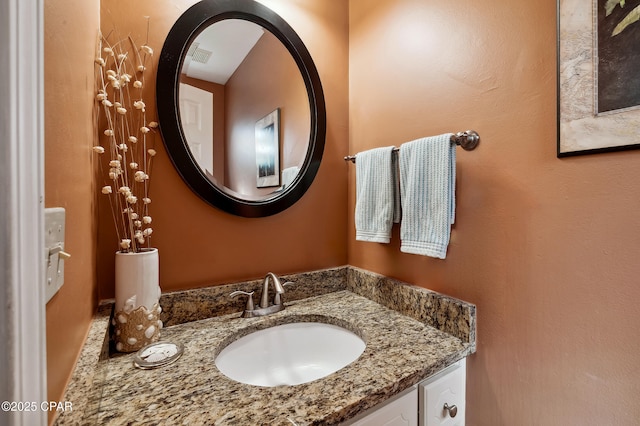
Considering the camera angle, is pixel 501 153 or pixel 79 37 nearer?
pixel 79 37

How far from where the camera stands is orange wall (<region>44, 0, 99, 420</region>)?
44 centimetres

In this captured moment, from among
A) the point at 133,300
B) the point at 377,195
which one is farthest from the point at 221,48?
the point at 133,300

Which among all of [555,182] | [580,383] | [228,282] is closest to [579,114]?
[555,182]

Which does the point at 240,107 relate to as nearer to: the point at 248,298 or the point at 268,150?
the point at 268,150

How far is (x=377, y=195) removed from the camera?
1056mm

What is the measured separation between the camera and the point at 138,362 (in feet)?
2.33

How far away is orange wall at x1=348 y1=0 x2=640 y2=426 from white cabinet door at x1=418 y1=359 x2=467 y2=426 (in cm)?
5

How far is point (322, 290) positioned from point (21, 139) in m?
1.07

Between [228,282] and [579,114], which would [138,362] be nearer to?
[228,282]

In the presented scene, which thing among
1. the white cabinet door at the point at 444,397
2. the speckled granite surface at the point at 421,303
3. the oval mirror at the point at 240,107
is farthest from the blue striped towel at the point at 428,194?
the oval mirror at the point at 240,107

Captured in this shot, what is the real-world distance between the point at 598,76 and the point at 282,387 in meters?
0.96

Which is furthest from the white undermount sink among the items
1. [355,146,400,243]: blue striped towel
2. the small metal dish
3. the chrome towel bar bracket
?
the chrome towel bar bracket

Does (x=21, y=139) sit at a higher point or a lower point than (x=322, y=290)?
higher

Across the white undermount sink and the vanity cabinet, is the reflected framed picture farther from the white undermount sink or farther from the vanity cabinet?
the vanity cabinet
